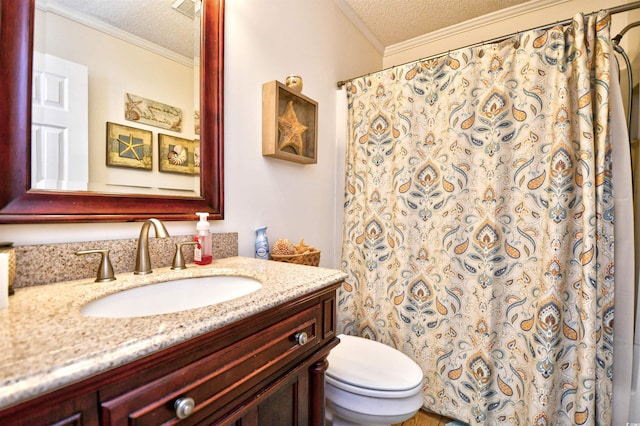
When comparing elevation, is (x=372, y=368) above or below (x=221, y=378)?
below

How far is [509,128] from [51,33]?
169 centimetres

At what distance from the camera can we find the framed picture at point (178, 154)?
0.96m

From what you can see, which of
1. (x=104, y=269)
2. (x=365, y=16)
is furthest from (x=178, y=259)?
(x=365, y=16)

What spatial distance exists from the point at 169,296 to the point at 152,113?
1.91 feet

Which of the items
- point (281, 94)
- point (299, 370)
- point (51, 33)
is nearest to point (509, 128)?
point (281, 94)

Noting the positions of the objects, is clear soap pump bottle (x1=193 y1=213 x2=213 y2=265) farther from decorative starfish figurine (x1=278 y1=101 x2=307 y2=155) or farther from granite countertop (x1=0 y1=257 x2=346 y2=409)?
decorative starfish figurine (x1=278 y1=101 x2=307 y2=155)

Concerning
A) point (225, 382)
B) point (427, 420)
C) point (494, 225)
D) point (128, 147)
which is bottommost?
point (427, 420)

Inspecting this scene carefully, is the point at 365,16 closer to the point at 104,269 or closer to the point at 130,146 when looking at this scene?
the point at 130,146

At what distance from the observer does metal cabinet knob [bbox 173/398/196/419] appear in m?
0.46

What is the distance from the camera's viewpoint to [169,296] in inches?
32.1

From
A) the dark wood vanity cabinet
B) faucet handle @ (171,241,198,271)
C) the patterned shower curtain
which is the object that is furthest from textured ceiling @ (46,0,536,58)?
the dark wood vanity cabinet

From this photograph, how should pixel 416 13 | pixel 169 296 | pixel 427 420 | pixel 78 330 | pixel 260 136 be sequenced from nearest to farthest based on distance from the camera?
pixel 78 330, pixel 169 296, pixel 260 136, pixel 427 420, pixel 416 13

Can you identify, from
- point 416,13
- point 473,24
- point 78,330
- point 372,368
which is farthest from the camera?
point 473,24

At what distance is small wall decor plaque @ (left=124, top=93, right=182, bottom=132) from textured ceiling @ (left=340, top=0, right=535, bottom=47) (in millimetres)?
1446
